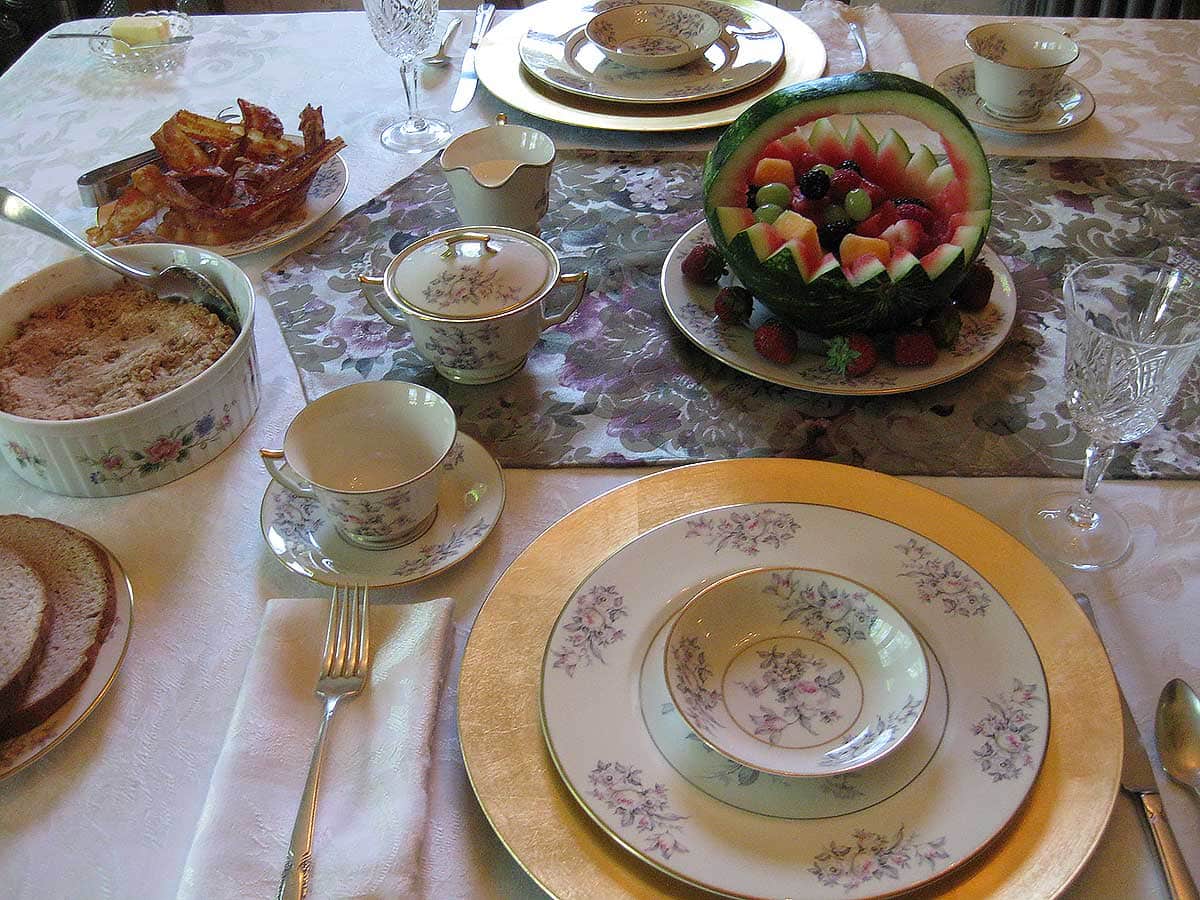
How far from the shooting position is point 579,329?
1.09 metres

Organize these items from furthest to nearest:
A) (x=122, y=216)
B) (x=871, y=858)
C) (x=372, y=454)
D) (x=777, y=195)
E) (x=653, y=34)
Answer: (x=653, y=34) → (x=122, y=216) → (x=777, y=195) → (x=372, y=454) → (x=871, y=858)

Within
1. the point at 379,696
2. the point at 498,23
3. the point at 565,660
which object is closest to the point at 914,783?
the point at 565,660

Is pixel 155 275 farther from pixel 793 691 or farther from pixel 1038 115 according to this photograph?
pixel 1038 115

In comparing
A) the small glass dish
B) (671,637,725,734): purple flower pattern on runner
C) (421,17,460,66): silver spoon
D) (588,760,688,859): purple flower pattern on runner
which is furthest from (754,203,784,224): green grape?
the small glass dish

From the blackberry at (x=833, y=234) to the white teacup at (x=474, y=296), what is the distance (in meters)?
0.26

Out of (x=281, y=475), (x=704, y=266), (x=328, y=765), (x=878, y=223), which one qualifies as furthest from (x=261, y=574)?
(x=878, y=223)

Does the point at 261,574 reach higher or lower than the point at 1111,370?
lower

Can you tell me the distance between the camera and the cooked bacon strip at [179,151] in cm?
120

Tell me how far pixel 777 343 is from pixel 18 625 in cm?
67

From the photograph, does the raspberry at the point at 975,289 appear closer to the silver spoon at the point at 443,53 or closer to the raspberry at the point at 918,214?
the raspberry at the point at 918,214

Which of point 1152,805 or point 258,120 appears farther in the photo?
point 258,120

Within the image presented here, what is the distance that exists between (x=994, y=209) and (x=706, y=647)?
81cm

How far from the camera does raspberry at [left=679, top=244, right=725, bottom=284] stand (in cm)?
108

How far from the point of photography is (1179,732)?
65 centimetres
